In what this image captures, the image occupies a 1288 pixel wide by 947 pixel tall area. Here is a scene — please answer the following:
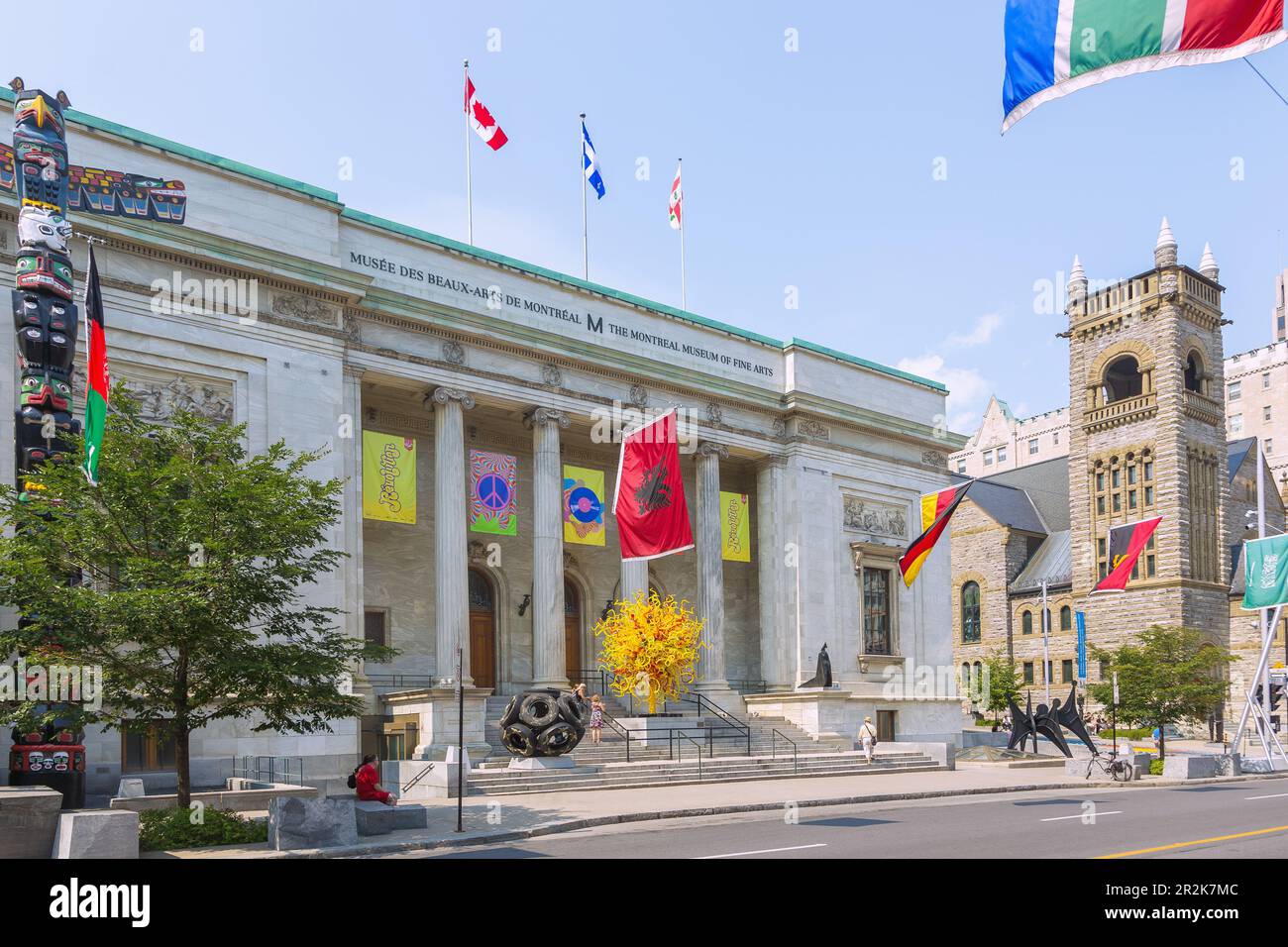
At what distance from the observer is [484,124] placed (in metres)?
39.1

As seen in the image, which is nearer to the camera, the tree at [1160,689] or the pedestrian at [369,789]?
the pedestrian at [369,789]

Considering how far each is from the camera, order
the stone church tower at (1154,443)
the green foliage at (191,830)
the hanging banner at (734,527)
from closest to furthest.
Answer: the green foliage at (191,830), the hanging banner at (734,527), the stone church tower at (1154,443)

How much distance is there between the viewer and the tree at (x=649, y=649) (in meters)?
38.7

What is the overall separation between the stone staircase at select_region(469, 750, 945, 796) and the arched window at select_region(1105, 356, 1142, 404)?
52013mm

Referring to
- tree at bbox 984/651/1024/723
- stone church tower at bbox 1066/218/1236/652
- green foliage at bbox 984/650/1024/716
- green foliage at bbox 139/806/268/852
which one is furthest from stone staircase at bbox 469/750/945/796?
stone church tower at bbox 1066/218/1236/652

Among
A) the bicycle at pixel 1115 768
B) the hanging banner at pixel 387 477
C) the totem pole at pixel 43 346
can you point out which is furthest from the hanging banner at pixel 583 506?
the totem pole at pixel 43 346

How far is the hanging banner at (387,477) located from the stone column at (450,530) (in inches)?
42.4

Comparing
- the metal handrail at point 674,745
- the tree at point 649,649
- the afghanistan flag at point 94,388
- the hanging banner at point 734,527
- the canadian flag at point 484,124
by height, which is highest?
the canadian flag at point 484,124

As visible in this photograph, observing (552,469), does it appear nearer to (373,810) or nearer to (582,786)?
(582,786)

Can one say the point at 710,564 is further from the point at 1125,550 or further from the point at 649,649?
the point at 1125,550

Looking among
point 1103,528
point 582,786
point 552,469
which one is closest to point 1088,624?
point 1103,528

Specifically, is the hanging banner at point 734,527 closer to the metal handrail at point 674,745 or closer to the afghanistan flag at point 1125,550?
the metal handrail at point 674,745
